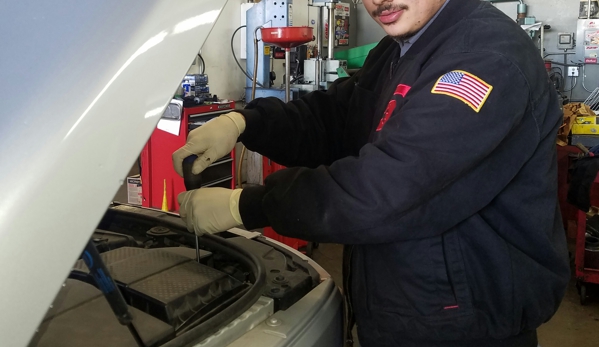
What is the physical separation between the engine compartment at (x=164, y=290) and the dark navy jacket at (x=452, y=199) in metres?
0.13

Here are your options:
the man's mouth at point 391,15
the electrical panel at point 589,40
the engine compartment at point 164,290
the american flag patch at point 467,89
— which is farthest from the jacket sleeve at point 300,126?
the electrical panel at point 589,40

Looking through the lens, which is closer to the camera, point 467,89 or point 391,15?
point 467,89

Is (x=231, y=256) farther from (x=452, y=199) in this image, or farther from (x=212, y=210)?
(x=452, y=199)

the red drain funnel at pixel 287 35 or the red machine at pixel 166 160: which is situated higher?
the red drain funnel at pixel 287 35

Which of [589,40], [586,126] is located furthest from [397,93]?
[589,40]

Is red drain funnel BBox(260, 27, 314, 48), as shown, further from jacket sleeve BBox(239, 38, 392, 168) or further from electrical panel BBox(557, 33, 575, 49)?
electrical panel BBox(557, 33, 575, 49)

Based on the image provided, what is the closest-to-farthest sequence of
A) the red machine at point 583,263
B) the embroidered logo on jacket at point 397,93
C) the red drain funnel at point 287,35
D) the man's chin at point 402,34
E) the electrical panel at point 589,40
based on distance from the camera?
1. the embroidered logo on jacket at point 397,93
2. the man's chin at point 402,34
3. the red machine at point 583,263
4. the red drain funnel at point 287,35
5. the electrical panel at point 589,40

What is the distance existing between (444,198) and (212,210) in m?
0.44

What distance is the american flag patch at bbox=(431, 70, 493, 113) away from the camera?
79 cm

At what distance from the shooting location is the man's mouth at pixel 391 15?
1.03 m

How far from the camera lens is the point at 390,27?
1.05 m

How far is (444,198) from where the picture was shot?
0.84 metres

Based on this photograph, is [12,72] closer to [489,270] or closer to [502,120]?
[502,120]

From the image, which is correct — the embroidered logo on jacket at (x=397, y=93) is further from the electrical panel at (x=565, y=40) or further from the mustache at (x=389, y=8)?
the electrical panel at (x=565, y=40)
